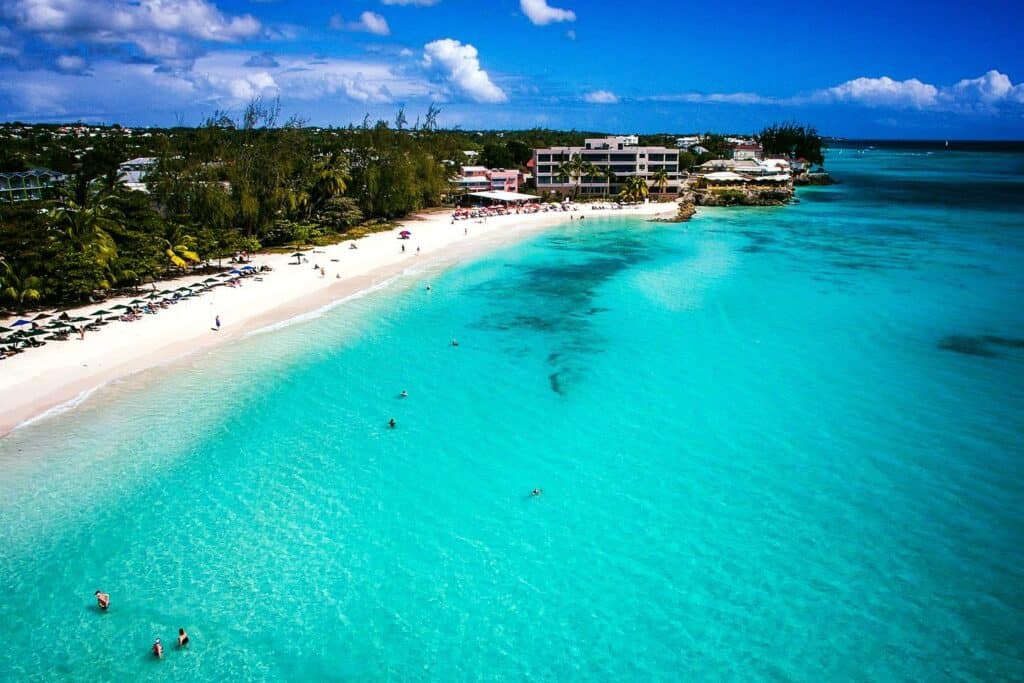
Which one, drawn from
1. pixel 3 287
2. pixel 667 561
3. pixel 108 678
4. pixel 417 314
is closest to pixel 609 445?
pixel 667 561

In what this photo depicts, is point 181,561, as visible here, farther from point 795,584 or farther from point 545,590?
point 795,584

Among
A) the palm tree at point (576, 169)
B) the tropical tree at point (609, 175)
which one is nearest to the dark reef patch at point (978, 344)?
the palm tree at point (576, 169)

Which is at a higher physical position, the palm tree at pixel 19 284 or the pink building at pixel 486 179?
the pink building at pixel 486 179

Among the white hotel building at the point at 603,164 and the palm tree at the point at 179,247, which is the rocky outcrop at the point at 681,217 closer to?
the white hotel building at the point at 603,164

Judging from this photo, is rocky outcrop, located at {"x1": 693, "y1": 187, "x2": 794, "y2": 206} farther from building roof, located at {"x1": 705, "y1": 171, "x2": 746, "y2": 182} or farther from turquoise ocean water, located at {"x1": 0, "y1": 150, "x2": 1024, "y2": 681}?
turquoise ocean water, located at {"x1": 0, "y1": 150, "x2": 1024, "y2": 681}

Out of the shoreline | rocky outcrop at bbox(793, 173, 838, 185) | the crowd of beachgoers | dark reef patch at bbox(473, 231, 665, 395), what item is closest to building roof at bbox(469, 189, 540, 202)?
the crowd of beachgoers

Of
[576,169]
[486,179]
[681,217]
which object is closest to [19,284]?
[486,179]
